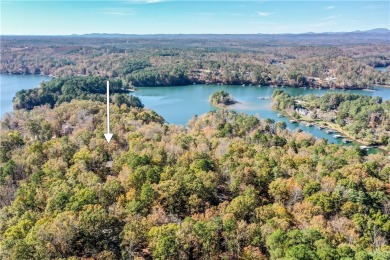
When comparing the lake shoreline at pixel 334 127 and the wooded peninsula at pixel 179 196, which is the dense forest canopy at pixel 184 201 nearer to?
the wooded peninsula at pixel 179 196

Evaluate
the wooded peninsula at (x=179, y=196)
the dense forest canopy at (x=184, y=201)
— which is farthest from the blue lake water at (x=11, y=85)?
the dense forest canopy at (x=184, y=201)

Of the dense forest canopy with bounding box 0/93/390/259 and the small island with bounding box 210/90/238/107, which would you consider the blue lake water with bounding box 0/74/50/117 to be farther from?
the dense forest canopy with bounding box 0/93/390/259

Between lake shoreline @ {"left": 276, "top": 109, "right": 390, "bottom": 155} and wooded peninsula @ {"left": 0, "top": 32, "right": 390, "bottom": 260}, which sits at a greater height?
wooded peninsula @ {"left": 0, "top": 32, "right": 390, "bottom": 260}

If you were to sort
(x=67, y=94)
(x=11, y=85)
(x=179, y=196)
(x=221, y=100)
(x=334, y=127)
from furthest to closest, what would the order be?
(x=11, y=85) < (x=221, y=100) < (x=67, y=94) < (x=334, y=127) < (x=179, y=196)

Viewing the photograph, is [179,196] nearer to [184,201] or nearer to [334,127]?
[184,201]

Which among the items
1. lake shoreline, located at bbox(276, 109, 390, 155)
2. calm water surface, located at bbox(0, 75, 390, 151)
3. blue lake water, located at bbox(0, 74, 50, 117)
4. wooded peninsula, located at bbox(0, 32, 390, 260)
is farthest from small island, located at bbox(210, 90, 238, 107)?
blue lake water, located at bbox(0, 74, 50, 117)

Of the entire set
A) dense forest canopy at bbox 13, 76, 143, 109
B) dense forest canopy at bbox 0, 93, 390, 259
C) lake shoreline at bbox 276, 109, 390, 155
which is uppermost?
dense forest canopy at bbox 13, 76, 143, 109

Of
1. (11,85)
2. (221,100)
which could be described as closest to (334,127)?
(221,100)

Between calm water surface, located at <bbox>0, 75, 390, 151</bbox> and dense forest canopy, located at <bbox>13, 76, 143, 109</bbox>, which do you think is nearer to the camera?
calm water surface, located at <bbox>0, 75, 390, 151</bbox>

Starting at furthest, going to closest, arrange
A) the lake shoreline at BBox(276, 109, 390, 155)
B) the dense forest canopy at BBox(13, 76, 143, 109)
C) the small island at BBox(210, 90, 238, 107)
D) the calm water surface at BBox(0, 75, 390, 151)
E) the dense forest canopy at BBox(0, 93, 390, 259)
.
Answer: the small island at BBox(210, 90, 238, 107) → the dense forest canopy at BBox(13, 76, 143, 109) → the calm water surface at BBox(0, 75, 390, 151) → the lake shoreline at BBox(276, 109, 390, 155) → the dense forest canopy at BBox(0, 93, 390, 259)
